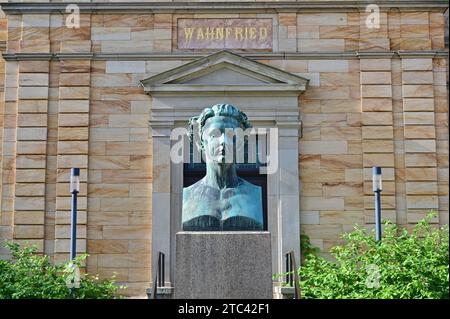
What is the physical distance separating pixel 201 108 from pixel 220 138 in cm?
820

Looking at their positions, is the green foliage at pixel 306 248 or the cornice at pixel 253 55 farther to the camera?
the cornice at pixel 253 55

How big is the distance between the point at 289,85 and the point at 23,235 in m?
6.79

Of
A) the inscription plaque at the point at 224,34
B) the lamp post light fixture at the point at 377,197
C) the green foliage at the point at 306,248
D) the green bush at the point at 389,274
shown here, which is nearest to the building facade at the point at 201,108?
the inscription plaque at the point at 224,34

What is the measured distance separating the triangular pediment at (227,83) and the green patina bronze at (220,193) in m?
7.72

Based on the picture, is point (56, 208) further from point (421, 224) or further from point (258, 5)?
point (421, 224)

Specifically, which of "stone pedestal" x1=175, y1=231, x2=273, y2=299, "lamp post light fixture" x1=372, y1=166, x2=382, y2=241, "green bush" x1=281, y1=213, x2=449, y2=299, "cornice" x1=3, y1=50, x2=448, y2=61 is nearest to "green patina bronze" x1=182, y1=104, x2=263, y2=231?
"stone pedestal" x1=175, y1=231, x2=273, y2=299

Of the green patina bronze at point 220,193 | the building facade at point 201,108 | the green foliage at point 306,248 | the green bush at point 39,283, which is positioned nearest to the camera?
the green patina bronze at point 220,193

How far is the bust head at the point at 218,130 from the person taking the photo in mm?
11469

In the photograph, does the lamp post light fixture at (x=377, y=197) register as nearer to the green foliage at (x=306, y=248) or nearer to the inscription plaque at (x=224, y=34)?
the green foliage at (x=306, y=248)

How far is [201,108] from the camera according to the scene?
19609 mm

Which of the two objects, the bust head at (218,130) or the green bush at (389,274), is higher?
the bust head at (218,130)

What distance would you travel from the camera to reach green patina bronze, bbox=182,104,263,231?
37.2ft

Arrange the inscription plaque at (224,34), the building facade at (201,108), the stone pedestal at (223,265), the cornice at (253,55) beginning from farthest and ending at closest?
the inscription plaque at (224,34) < the cornice at (253,55) < the building facade at (201,108) < the stone pedestal at (223,265)

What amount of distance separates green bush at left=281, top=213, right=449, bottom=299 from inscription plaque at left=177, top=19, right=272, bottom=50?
6.31 m
